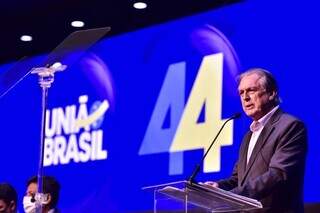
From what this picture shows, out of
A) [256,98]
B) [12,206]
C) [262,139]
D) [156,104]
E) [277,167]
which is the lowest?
[12,206]

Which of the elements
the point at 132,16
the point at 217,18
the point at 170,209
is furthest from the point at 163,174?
the point at 132,16

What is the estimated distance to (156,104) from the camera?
661cm

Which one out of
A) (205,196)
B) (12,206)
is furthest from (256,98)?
(12,206)

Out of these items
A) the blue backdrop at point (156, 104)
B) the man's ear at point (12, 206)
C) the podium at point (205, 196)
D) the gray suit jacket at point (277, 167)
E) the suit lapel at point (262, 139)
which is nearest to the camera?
the podium at point (205, 196)

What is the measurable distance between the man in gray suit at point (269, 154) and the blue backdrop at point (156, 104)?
158 centimetres

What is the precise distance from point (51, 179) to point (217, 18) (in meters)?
2.20

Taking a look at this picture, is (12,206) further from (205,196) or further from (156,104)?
(205,196)

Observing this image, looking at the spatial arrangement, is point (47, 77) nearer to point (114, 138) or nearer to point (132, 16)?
point (114, 138)

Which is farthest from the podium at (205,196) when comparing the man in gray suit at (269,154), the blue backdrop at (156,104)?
the blue backdrop at (156,104)

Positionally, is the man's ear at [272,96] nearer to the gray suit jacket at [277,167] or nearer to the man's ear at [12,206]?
the gray suit jacket at [277,167]

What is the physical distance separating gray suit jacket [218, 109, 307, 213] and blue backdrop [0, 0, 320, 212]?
5.41 ft

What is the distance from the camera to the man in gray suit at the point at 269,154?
3488mm

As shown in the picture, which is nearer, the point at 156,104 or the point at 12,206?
the point at 12,206

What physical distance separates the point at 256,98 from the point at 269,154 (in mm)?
296
